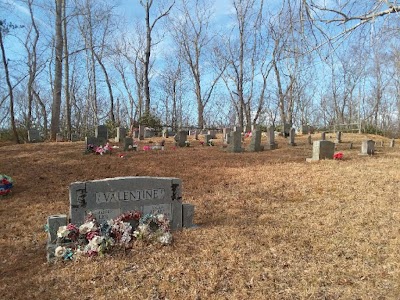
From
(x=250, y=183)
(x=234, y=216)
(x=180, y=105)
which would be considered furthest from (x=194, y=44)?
(x=234, y=216)

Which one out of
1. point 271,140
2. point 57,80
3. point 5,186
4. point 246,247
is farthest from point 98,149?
point 57,80

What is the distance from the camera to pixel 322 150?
34.1 ft

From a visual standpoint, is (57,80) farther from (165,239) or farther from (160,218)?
(165,239)

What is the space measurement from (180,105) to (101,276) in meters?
41.9

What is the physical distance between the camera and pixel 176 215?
191 inches

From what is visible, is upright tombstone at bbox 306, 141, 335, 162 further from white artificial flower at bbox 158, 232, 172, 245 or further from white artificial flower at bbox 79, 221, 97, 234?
white artificial flower at bbox 79, 221, 97, 234

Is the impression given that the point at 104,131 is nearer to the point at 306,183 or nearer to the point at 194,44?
the point at 306,183

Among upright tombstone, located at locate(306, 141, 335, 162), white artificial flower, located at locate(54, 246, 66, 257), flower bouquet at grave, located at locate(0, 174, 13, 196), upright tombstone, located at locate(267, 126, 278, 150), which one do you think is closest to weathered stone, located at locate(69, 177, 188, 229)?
white artificial flower, located at locate(54, 246, 66, 257)

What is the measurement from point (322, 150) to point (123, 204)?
767 cm

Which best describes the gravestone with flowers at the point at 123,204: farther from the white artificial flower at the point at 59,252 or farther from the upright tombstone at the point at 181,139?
the upright tombstone at the point at 181,139

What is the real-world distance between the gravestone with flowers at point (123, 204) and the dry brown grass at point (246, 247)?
311 mm

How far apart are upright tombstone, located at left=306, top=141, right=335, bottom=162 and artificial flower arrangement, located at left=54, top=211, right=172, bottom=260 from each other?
7187 millimetres

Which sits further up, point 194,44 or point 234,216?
point 194,44

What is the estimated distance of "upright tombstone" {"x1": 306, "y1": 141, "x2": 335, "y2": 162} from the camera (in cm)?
1033
